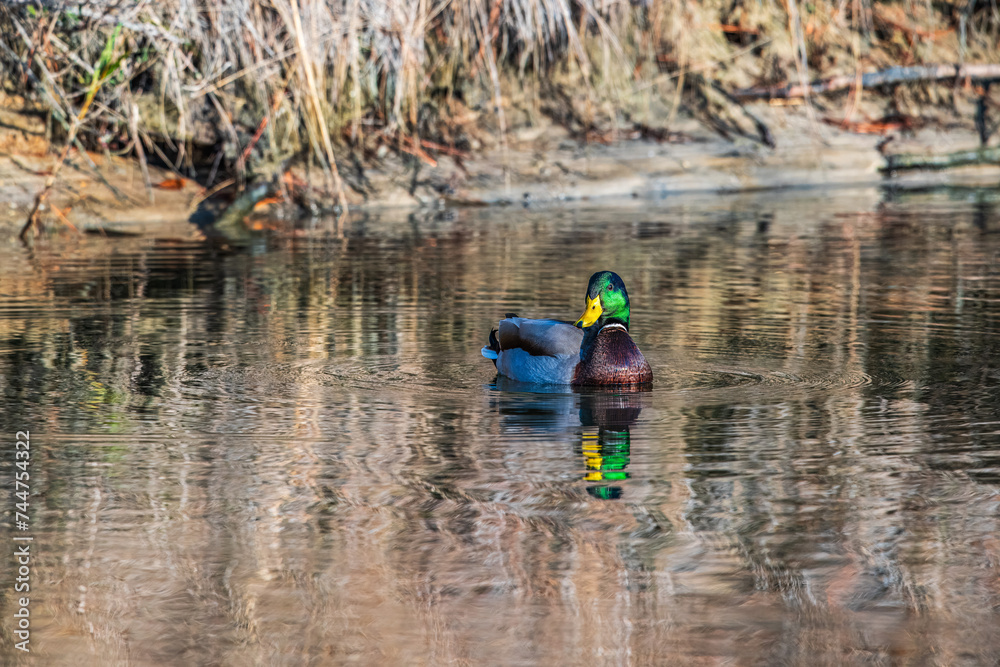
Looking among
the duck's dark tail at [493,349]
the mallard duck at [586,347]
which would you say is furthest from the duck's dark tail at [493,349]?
the mallard duck at [586,347]

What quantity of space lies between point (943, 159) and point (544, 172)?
5.21 m

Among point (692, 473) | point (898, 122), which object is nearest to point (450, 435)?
point (692, 473)

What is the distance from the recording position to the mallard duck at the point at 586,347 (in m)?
7.02

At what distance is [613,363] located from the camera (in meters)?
6.98

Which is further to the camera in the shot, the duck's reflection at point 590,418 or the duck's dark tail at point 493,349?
the duck's dark tail at point 493,349

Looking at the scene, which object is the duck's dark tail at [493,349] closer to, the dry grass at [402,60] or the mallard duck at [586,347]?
the mallard duck at [586,347]

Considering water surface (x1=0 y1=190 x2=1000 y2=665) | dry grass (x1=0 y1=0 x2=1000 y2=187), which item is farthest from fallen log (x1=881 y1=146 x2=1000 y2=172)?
water surface (x1=0 y1=190 x2=1000 y2=665)

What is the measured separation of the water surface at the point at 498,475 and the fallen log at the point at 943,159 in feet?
24.0

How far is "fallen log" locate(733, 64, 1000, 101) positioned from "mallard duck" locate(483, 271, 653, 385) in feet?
38.2

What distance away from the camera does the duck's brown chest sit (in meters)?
6.98

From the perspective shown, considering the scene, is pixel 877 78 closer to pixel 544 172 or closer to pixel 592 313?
pixel 544 172

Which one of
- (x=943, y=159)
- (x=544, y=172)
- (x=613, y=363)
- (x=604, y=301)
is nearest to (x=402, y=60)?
(x=544, y=172)

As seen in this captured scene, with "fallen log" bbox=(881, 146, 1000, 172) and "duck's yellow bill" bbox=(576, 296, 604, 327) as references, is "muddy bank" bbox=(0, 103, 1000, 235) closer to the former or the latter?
"fallen log" bbox=(881, 146, 1000, 172)

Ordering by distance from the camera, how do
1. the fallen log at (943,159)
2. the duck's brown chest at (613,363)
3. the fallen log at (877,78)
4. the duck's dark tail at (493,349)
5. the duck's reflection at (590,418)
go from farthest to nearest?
the fallen log at (877,78)
the fallen log at (943,159)
the duck's dark tail at (493,349)
the duck's brown chest at (613,363)
the duck's reflection at (590,418)
